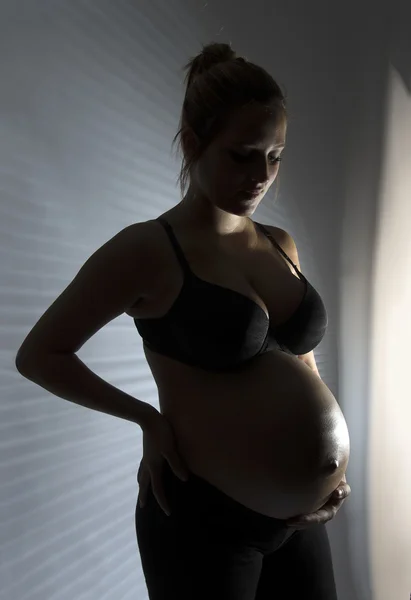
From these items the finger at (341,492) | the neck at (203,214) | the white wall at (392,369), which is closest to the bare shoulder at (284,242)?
the neck at (203,214)

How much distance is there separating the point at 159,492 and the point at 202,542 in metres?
0.08

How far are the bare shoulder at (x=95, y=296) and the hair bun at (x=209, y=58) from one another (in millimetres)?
259

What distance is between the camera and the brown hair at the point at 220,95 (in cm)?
80

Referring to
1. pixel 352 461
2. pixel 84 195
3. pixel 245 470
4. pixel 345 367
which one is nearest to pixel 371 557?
pixel 352 461

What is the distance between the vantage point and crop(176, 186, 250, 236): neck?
2.88ft

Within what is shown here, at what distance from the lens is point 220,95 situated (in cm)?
80

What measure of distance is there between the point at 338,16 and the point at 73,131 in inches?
40.0

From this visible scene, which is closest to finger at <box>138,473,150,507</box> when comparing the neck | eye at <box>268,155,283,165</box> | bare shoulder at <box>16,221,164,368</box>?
bare shoulder at <box>16,221,164,368</box>

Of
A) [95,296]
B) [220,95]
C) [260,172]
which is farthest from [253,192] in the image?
[95,296]

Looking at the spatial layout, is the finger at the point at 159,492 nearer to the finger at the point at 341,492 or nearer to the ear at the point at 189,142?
the finger at the point at 341,492

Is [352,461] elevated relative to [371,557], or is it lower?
elevated

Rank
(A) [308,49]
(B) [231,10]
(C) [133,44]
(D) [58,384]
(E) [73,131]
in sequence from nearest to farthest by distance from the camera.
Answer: (D) [58,384] → (E) [73,131] → (C) [133,44] → (B) [231,10] → (A) [308,49]

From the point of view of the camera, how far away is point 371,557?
1.75m

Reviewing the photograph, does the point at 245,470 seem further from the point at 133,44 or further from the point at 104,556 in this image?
the point at 133,44
